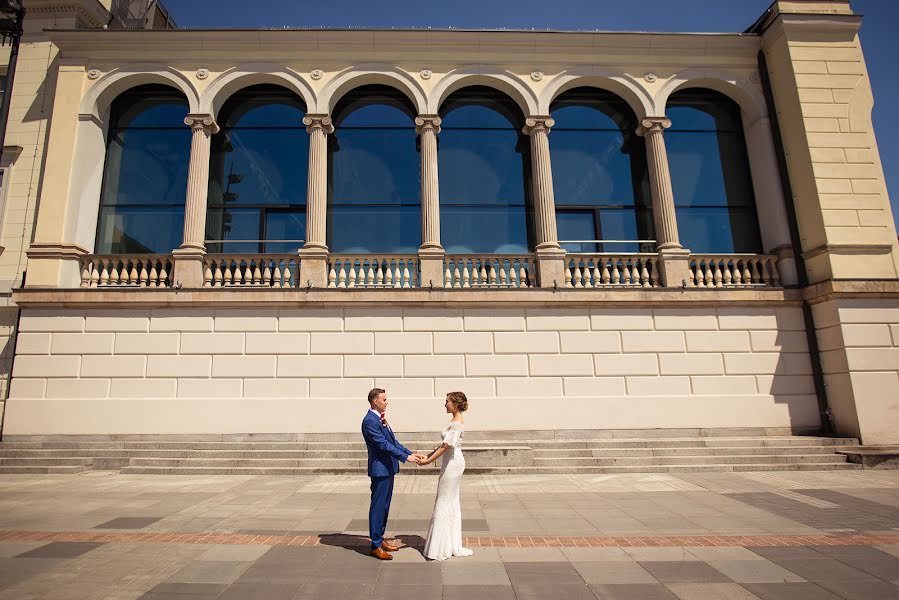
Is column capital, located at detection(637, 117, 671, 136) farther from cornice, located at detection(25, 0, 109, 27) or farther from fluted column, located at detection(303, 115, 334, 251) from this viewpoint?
cornice, located at detection(25, 0, 109, 27)

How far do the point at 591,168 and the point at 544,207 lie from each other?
2.86m

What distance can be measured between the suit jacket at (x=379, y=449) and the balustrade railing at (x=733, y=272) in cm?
1130

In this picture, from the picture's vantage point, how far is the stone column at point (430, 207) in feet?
46.8

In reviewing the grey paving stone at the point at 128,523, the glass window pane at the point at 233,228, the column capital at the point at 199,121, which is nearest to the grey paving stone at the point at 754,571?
the grey paving stone at the point at 128,523

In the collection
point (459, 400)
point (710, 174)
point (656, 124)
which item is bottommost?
point (459, 400)

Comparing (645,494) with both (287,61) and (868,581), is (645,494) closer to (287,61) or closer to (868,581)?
(868,581)

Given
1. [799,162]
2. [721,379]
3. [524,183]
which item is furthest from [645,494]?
[799,162]

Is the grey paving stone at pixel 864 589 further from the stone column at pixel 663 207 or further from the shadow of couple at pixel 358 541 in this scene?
the stone column at pixel 663 207

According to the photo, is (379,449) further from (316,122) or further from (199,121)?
(199,121)

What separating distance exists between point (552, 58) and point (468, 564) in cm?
1518

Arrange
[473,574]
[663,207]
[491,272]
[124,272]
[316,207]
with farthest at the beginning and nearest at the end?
[663,207]
[316,207]
[491,272]
[124,272]
[473,574]

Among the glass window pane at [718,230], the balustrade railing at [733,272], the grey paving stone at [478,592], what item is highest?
the glass window pane at [718,230]

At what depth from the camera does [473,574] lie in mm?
5281

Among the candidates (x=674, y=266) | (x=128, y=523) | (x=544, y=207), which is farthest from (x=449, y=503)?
(x=674, y=266)
